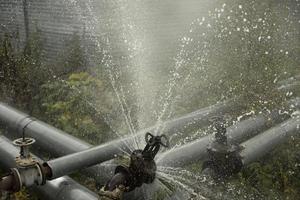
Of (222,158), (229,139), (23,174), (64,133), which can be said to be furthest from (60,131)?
(222,158)

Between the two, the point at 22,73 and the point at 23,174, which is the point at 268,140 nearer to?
the point at 23,174

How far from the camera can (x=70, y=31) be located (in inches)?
429

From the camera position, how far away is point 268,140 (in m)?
6.42

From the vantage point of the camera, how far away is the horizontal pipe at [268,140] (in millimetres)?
5919

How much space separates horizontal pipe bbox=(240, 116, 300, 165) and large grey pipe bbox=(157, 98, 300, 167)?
319 mm

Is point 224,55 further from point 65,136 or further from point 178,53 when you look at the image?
point 65,136

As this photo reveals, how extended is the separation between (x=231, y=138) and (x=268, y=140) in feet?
1.97

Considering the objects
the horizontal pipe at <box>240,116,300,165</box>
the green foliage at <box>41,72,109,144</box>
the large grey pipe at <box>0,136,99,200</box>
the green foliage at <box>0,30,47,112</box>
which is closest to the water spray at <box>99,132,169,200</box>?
the large grey pipe at <box>0,136,99,200</box>

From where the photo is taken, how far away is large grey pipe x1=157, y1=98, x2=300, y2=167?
545cm

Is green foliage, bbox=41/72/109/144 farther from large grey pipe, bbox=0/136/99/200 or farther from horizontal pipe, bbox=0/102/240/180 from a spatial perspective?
large grey pipe, bbox=0/136/99/200

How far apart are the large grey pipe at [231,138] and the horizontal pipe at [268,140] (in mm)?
319

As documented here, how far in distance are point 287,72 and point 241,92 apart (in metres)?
2.99

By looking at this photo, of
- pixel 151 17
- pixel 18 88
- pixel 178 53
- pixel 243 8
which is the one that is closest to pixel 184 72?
pixel 178 53

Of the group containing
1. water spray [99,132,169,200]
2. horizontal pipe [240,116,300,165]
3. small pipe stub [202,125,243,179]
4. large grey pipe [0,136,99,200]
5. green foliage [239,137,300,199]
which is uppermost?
water spray [99,132,169,200]
